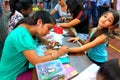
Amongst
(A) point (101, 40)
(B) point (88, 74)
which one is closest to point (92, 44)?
(A) point (101, 40)

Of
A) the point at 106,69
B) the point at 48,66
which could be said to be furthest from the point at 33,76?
the point at 106,69

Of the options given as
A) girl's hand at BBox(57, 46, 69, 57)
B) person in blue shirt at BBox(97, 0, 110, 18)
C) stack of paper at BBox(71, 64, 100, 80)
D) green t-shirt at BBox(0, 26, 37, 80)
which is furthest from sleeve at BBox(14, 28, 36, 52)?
person in blue shirt at BBox(97, 0, 110, 18)

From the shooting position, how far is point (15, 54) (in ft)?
4.91

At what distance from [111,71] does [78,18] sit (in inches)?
72.7

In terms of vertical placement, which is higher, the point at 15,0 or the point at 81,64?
the point at 15,0

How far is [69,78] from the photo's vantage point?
4.22ft

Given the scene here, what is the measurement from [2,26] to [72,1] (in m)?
0.92

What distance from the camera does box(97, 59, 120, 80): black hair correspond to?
833mm

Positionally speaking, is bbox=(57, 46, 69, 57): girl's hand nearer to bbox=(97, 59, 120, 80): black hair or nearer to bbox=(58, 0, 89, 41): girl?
bbox=(97, 59, 120, 80): black hair

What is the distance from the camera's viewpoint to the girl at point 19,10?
89.1 inches

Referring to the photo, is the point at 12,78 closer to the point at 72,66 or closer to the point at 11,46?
the point at 11,46

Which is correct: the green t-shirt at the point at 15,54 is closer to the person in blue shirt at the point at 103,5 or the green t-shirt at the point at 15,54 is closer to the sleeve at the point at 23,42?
the sleeve at the point at 23,42

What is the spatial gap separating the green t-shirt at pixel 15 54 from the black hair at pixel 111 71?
2.09 feet

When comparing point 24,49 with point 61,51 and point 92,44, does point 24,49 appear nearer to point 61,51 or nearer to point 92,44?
point 61,51
